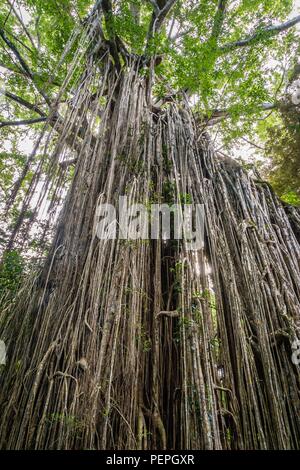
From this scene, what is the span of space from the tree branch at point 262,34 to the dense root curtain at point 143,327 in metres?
2.11

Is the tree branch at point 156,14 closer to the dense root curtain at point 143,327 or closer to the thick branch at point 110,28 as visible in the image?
the thick branch at point 110,28

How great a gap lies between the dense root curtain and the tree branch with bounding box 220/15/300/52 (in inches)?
83.2

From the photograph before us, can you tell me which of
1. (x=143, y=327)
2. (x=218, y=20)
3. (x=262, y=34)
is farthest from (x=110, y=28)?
(x=143, y=327)

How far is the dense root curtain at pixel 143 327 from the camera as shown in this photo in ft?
4.88

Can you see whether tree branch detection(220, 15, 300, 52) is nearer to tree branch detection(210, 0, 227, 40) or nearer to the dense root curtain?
tree branch detection(210, 0, 227, 40)

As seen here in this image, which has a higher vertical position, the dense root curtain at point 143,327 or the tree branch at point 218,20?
the tree branch at point 218,20

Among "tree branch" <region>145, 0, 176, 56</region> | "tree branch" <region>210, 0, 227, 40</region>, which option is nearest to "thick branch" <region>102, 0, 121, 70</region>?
"tree branch" <region>145, 0, 176, 56</region>

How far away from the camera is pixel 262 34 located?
3557 millimetres

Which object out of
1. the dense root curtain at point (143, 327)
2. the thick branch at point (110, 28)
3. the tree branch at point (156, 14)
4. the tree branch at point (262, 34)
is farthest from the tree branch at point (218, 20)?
the dense root curtain at point (143, 327)

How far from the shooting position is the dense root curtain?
1.49m

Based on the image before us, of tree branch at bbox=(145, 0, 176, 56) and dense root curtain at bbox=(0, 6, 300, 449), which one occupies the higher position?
tree branch at bbox=(145, 0, 176, 56)

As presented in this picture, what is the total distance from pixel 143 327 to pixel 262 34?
3.92m

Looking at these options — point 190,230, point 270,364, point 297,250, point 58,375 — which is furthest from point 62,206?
point 297,250

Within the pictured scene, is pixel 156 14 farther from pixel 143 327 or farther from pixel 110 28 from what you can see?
pixel 143 327
